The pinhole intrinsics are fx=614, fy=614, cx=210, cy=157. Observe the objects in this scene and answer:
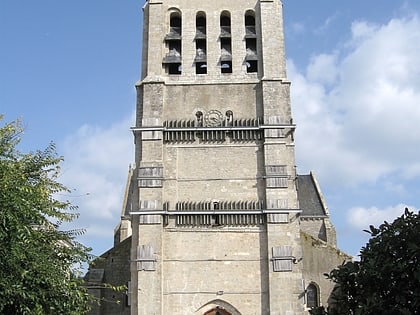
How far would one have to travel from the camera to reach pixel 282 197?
76.5 ft

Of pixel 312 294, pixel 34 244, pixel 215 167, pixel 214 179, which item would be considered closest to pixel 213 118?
pixel 215 167

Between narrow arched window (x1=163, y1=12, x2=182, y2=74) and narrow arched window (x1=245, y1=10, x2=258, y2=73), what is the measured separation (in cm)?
286

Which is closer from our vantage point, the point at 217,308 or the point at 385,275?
the point at 385,275

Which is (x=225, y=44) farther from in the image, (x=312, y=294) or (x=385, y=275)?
(x=385, y=275)

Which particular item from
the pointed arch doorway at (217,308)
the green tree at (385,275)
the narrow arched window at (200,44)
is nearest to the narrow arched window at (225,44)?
the narrow arched window at (200,44)

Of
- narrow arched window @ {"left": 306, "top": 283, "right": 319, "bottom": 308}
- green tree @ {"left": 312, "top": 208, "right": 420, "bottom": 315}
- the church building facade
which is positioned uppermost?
the church building facade

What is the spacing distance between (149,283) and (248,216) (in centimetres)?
Answer: 448

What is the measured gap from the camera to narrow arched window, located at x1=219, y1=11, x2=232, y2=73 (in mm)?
25858

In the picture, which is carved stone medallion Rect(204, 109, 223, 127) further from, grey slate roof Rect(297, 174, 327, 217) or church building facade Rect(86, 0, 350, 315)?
grey slate roof Rect(297, 174, 327, 217)

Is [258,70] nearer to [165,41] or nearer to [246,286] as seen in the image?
[165,41]

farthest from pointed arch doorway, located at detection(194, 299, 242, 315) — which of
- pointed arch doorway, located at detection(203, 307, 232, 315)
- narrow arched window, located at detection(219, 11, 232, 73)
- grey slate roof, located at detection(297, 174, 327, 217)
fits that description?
grey slate roof, located at detection(297, 174, 327, 217)

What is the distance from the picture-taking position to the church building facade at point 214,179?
22703mm

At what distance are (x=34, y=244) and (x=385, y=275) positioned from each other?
7559 mm

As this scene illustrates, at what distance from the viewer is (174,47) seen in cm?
2636
